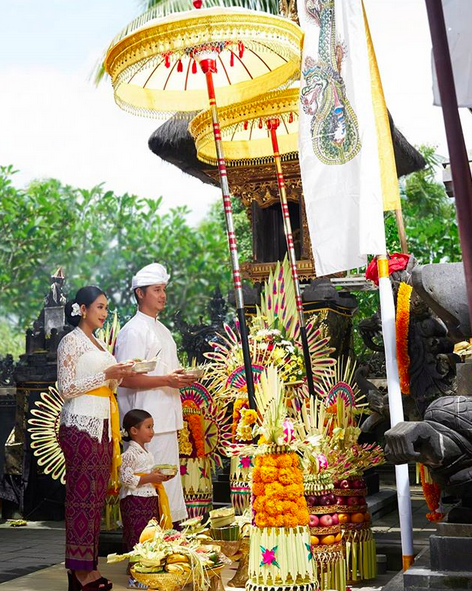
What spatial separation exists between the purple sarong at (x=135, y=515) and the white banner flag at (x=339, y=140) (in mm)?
1627

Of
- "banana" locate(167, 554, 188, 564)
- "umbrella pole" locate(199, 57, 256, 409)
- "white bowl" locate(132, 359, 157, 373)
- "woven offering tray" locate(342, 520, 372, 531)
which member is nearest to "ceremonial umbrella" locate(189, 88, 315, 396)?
"umbrella pole" locate(199, 57, 256, 409)

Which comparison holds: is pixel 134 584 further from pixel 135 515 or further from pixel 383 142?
pixel 383 142

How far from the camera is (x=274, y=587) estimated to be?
4.09 metres

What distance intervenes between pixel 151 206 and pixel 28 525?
2821 cm

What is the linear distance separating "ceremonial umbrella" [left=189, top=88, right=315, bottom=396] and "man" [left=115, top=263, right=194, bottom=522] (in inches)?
35.3

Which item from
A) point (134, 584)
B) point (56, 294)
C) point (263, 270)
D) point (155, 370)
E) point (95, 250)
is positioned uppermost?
point (95, 250)

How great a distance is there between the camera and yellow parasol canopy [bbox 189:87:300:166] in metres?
6.65

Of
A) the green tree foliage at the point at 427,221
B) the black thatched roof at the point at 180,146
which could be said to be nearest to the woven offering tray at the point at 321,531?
the black thatched roof at the point at 180,146

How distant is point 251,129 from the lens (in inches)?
300

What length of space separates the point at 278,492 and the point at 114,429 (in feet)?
4.33

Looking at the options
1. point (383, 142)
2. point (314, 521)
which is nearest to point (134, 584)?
point (314, 521)

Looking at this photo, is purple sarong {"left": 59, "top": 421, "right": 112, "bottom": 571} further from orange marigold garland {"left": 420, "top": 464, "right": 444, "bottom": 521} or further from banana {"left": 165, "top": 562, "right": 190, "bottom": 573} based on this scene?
orange marigold garland {"left": 420, "top": 464, "right": 444, "bottom": 521}

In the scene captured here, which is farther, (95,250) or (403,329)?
(95,250)

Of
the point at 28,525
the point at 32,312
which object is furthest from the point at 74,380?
the point at 32,312
